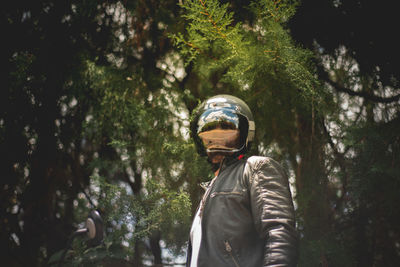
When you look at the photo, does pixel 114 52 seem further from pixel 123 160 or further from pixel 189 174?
pixel 189 174

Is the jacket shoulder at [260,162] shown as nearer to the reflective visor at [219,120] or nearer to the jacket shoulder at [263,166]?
the jacket shoulder at [263,166]

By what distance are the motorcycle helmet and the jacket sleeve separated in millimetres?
206

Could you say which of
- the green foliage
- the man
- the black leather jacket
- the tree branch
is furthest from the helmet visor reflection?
the tree branch

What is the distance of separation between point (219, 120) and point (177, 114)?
1020mm

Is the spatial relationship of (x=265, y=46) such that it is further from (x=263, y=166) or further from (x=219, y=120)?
(x=263, y=166)

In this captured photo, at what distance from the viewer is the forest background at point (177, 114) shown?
78.4 inches

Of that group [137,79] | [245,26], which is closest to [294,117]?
[245,26]

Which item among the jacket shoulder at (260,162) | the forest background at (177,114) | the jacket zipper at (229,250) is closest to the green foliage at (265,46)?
the forest background at (177,114)

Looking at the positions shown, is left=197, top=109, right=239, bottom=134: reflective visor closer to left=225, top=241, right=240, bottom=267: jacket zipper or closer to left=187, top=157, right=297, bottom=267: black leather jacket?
left=187, top=157, right=297, bottom=267: black leather jacket

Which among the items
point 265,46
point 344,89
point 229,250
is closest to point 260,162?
point 229,250

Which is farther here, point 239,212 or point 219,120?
point 219,120

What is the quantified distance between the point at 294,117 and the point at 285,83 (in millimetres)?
552

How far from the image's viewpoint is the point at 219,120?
66.3 inches

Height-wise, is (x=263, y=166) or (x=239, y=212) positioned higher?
(x=263, y=166)
